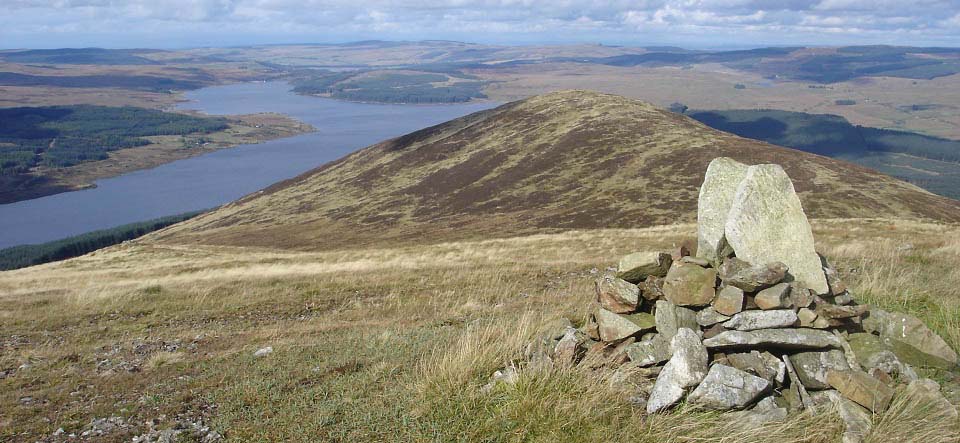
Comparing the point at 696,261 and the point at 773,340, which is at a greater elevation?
the point at 696,261

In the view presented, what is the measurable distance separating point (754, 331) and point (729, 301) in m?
0.59

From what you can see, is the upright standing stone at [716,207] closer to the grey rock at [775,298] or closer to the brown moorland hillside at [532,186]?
the grey rock at [775,298]

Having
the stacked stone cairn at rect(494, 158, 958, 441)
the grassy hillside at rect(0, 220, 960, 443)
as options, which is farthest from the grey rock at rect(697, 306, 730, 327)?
the grassy hillside at rect(0, 220, 960, 443)

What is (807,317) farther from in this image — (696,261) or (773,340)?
(696,261)

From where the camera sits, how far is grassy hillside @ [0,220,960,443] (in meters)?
7.11

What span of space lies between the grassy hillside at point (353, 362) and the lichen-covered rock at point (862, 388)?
258mm

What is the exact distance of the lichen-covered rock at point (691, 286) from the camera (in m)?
8.79

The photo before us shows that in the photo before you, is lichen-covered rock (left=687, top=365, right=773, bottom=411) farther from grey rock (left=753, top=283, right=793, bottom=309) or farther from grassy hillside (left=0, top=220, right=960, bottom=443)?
grey rock (left=753, top=283, right=793, bottom=309)

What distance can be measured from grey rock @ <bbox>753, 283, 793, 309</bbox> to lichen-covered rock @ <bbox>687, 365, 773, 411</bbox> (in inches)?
56.6

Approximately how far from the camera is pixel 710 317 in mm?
8531

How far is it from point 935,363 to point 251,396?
10321mm

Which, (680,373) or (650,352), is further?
(650,352)

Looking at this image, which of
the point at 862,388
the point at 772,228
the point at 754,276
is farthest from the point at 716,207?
the point at 862,388

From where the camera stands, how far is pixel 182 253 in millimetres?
59031
